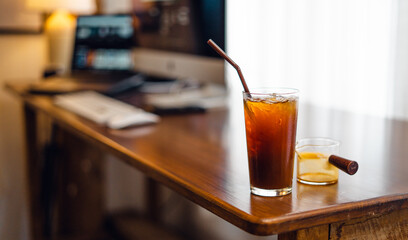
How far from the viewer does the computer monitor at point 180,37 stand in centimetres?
157

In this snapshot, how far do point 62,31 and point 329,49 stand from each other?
1233mm

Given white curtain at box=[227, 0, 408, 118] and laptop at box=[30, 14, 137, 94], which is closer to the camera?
white curtain at box=[227, 0, 408, 118]

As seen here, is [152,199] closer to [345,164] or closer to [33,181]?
[33,181]

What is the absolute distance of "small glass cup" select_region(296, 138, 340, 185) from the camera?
771 mm

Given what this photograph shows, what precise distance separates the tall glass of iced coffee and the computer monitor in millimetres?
827

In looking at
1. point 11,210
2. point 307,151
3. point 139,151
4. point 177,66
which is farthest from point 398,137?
point 11,210

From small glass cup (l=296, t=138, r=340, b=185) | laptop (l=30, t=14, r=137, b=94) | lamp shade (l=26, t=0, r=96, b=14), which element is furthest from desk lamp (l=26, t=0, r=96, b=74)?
small glass cup (l=296, t=138, r=340, b=185)

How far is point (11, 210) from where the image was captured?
106 inches

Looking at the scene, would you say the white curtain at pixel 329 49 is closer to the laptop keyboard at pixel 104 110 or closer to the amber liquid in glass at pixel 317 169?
the laptop keyboard at pixel 104 110

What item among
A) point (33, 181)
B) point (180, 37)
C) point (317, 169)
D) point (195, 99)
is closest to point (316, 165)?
point (317, 169)

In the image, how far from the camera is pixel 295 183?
0.78 meters

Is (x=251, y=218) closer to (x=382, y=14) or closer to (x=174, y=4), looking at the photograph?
(x=382, y=14)

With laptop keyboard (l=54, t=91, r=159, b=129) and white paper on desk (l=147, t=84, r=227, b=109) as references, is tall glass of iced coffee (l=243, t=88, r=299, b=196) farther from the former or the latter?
white paper on desk (l=147, t=84, r=227, b=109)

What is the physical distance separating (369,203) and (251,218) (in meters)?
0.16
